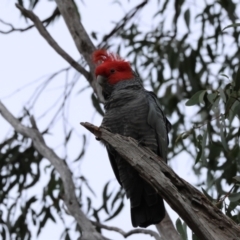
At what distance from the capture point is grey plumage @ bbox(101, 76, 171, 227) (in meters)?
3.25

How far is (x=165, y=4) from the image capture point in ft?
16.8

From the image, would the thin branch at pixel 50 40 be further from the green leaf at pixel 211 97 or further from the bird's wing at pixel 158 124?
the green leaf at pixel 211 97

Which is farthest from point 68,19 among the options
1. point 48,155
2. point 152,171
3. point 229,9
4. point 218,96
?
point 152,171

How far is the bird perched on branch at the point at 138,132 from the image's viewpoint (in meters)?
3.25

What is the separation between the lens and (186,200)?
2.63 meters

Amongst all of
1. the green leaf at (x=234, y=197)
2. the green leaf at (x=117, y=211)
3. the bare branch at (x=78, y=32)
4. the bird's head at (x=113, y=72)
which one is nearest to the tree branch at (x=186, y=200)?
the green leaf at (x=234, y=197)

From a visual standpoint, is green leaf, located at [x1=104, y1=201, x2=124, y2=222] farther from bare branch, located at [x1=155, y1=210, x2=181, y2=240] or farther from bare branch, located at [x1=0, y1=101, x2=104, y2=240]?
bare branch, located at [x1=155, y1=210, x2=181, y2=240]

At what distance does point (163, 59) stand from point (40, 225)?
1752mm

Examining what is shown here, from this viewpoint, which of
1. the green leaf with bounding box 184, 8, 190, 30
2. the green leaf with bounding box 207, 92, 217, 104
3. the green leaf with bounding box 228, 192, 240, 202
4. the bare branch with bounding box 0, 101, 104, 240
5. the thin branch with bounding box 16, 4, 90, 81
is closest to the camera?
the green leaf with bounding box 228, 192, 240, 202

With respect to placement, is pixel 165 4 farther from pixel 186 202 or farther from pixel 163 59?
pixel 186 202

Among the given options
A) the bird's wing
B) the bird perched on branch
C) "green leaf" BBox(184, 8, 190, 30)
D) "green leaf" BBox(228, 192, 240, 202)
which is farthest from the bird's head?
"green leaf" BBox(184, 8, 190, 30)

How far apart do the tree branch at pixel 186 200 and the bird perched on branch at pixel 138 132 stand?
48 centimetres

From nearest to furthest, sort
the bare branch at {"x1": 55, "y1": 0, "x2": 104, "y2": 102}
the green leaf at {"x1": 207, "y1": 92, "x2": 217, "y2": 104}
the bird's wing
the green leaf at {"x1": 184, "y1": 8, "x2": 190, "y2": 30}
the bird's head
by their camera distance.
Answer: the green leaf at {"x1": 207, "y1": 92, "x2": 217, "y2": 104}, the bird's wing, the bird's head, the bare branch at {"x1": 55, "y1": 0, "x2": 104, "y2": 102}, the green leaf at {"x1": 184, "y1": 8, "x2": 190, "y2": 30}

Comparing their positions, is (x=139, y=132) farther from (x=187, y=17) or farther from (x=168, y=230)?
(x=187, y=17)
